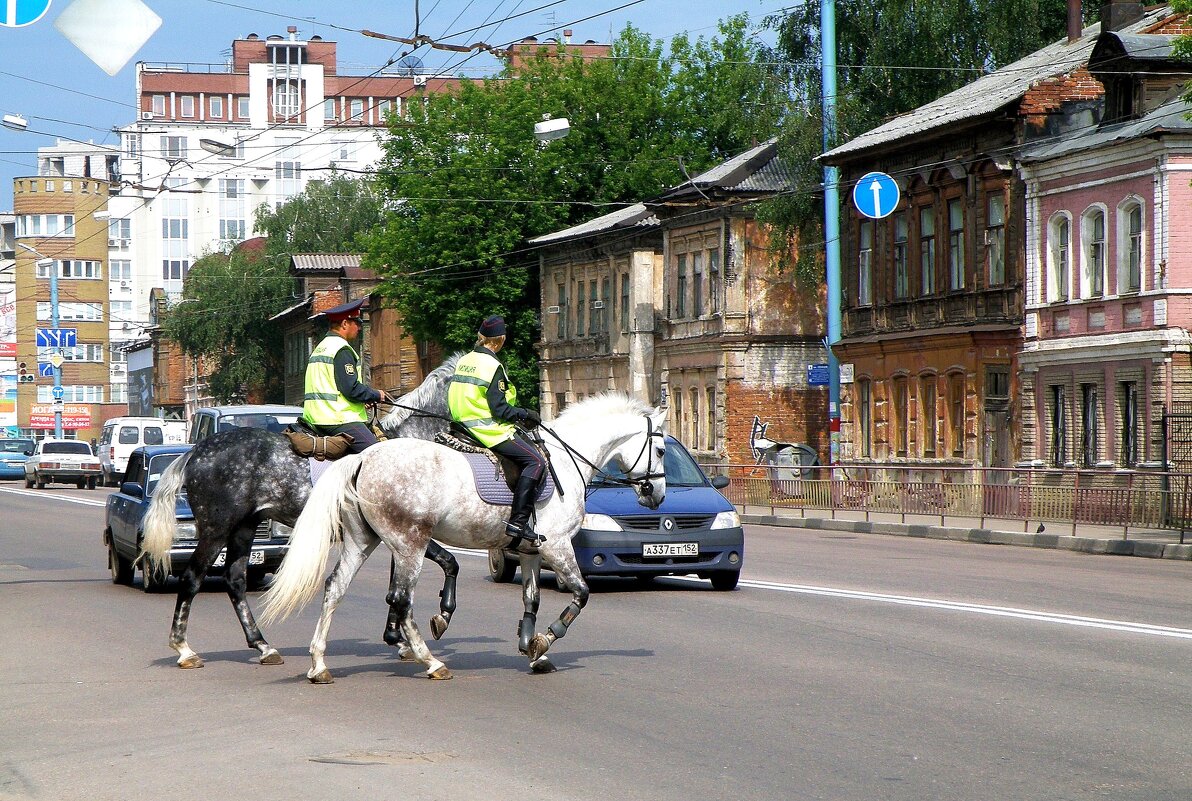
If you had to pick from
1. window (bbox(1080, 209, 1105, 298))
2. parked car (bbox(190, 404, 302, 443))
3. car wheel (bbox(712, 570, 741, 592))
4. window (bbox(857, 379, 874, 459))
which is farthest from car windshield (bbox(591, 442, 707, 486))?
window (bbox(857, 379, 874, 459))

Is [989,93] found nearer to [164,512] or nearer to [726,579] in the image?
[726,579]

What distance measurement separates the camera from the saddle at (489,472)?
11.5 m

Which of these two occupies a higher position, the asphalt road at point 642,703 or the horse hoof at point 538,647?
the horse hoof at point 538,647

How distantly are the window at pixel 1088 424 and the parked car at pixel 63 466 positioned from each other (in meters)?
39.9

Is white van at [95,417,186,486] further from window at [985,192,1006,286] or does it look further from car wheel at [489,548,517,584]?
car wheel at [489,548,517,584]

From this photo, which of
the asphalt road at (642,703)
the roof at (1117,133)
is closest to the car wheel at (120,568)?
the asphalt road at (642,703)

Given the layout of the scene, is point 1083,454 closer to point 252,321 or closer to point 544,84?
point 544,84

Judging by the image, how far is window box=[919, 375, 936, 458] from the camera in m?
44.8

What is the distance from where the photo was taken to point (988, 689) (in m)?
10.6

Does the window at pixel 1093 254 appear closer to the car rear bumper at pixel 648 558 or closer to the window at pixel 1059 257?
the window at pixel 1059 257

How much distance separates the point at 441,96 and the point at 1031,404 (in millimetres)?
36238

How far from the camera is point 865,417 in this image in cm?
4884

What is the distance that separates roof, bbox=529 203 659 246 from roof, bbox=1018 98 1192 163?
2157 centimetres

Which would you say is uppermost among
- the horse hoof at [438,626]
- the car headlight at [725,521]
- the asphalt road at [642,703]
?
the car headlight at [725,521]
